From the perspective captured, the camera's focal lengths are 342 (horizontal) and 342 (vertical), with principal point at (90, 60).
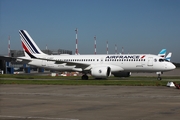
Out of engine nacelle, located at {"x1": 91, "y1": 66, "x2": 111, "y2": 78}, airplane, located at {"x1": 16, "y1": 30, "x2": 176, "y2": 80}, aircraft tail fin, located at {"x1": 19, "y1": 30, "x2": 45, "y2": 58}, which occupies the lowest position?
engine nacelle, located at {"x1": 91, "y1": 66, "x2": 111, "y2": 78}

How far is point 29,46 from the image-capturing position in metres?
54.1

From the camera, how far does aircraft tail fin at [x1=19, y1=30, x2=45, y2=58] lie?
177 feet

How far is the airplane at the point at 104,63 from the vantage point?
45.8 metres

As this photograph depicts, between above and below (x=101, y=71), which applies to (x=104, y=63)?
above

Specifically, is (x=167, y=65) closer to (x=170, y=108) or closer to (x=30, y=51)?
(x=30, y=51)

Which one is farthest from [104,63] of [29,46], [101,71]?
[29,46]

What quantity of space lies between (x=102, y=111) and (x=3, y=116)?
12.6ft

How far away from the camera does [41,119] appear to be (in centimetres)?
1148

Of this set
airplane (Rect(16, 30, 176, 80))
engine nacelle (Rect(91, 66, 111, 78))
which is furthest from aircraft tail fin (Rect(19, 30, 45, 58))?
engine nacelle (Rect(91, 66, 111, 78))

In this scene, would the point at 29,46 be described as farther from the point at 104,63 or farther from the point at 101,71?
the point at 101,71

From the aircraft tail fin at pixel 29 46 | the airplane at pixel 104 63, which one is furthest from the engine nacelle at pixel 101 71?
the aircraft tail fin at pixel 29 46

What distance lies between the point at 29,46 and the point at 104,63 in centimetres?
1331

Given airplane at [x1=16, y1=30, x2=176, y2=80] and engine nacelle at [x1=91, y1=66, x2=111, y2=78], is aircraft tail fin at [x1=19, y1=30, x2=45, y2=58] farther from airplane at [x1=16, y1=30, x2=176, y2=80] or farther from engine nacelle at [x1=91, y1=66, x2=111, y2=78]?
engine nacelle at [x1=91, y1=66, x2=111, y2=78]

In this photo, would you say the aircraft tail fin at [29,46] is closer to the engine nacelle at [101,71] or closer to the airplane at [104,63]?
the airplane at [104,63]
